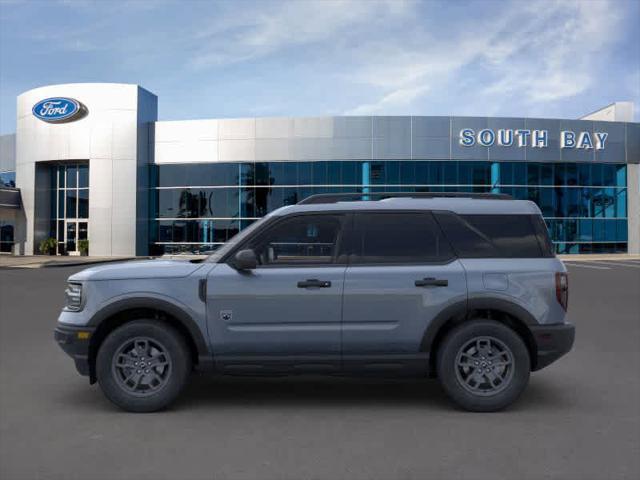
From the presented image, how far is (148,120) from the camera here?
39.0m

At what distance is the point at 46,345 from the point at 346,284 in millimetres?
5338

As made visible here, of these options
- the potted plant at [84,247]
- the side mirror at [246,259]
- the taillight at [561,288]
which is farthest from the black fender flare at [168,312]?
the potted plant at [84,247]

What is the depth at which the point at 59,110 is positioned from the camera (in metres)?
38.2

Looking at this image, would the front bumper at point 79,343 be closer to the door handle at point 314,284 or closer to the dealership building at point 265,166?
the door handle at point 314,284

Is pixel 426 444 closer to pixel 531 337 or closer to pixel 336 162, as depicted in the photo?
pixel 531 337

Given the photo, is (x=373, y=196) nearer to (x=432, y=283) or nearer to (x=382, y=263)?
(x=382, y=263)

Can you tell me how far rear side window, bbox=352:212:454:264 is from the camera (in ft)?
17.4

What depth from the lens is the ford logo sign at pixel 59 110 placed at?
1487 inches

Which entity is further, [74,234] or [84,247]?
[74,234]

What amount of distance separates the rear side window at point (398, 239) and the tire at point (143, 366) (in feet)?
5.82

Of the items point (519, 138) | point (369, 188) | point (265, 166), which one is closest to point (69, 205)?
point (265, 166)

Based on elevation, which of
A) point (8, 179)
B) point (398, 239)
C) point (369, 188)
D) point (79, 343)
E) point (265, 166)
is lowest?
point (79, 343)

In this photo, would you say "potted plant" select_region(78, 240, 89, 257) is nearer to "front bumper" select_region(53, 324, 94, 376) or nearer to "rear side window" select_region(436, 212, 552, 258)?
"front bumper" select_region(53, 324, 94, 376)

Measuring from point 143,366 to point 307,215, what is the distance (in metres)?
1.97
